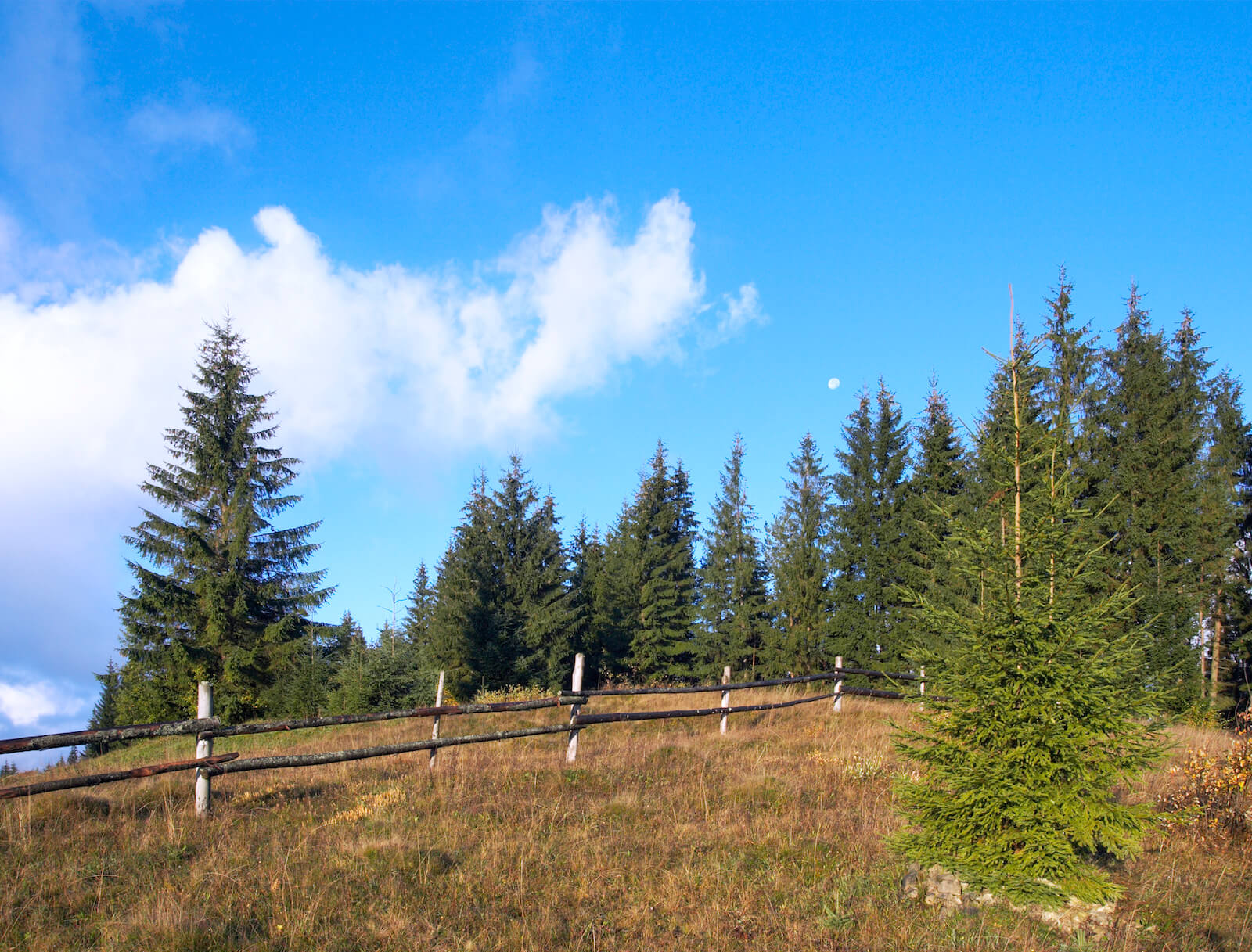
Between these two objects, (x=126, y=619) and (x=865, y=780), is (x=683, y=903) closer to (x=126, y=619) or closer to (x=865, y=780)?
(x=865, y=780)

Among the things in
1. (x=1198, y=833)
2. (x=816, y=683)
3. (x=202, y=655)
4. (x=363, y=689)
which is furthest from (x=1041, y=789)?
(x=202, y=655)

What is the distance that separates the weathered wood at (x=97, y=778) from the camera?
245 inches

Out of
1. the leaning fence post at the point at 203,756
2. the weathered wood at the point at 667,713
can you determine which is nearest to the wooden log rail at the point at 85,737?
the leaning fence post at the point at 203,756

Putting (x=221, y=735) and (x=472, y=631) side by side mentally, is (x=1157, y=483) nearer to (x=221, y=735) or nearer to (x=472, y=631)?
(x=472, y=631)

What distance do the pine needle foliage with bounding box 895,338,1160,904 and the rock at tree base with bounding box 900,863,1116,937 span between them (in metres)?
0.10

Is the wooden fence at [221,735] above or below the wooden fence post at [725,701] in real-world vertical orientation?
above

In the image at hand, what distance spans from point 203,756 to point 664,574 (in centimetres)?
3037

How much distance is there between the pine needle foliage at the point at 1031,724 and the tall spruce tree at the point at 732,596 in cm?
2722

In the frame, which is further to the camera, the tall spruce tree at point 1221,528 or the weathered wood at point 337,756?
the tall spruce tree at point 1221,528

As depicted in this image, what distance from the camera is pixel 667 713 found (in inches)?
481

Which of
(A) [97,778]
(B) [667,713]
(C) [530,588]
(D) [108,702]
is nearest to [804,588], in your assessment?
(C) [530,588]

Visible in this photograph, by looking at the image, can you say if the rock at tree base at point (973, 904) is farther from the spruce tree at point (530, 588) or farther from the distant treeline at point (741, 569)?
the spruce tree at point (530, 588)

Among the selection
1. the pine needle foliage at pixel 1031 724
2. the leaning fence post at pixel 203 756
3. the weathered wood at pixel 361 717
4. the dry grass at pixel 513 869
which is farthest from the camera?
the weathered wood at pixel 361 717

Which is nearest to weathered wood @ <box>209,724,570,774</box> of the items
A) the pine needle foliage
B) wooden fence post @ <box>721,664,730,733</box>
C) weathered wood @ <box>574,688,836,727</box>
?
weathered wood @ <box>574,688,836,727</box>
